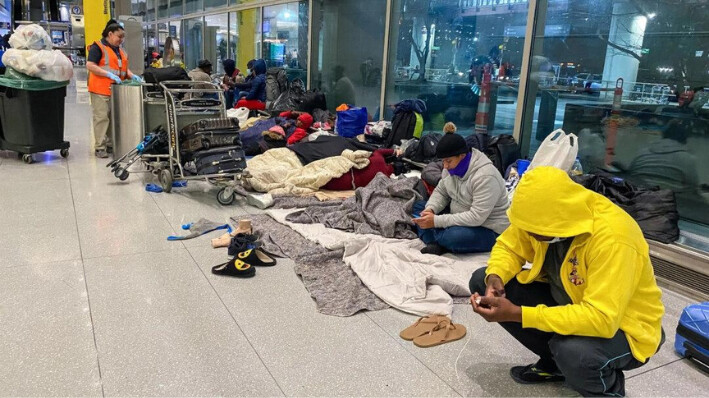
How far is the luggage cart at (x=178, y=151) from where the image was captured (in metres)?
4.82

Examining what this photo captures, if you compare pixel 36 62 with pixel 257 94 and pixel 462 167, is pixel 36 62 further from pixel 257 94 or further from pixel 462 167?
pixel 462 167

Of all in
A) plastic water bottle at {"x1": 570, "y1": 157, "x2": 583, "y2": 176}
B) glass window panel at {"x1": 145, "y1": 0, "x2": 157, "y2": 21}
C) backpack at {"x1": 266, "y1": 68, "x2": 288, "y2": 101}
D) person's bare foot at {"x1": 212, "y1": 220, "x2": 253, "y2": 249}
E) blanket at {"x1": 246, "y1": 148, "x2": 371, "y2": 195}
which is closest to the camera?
person's bare foot at {"x1": 212, "y1": 220, "x2": 253, "y2": 249}

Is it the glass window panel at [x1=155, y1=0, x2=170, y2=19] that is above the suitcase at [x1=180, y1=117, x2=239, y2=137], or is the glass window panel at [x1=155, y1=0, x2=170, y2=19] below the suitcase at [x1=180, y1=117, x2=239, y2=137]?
above

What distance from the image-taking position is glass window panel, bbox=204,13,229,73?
1235 cm

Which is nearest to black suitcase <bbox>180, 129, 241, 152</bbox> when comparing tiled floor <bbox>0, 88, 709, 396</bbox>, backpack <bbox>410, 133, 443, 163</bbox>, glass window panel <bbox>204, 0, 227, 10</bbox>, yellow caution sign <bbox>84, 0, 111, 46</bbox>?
tiled floor <bbox>0, 88, 709, 396</bbox>

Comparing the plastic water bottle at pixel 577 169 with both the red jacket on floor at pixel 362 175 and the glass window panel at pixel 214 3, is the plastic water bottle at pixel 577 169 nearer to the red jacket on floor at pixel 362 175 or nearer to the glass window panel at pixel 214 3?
the red jacket on floor at pixel 362 175

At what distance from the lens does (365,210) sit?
4332 millimetres

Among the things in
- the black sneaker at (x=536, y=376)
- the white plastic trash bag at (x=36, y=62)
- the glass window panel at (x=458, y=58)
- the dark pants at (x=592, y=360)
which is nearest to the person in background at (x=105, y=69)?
the white plastic trash bag at (x=36, y=62)

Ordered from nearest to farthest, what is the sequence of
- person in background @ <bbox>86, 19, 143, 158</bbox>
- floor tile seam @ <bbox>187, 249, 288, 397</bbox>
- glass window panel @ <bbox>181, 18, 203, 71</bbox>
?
floor tile seam @ <bbox>187, 249, 288, 397</bbox>, person in background @ <bbox>86, 19, 143, 158</bbox>, glass window panel @ <bbox>181, 18, 203, 71</bbox>

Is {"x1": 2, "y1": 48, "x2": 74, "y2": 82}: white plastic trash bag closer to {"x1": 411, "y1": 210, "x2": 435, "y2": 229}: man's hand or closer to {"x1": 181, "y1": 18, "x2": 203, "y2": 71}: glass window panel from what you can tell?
{"x1": 411, "y1": 210, "x2": 435, "y2": 229}: man's hand

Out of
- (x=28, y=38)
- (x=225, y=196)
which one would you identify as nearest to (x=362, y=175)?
(x=225, y=196)

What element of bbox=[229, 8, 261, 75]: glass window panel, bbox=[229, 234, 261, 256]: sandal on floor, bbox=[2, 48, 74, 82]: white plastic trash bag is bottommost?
bbox=[229, 234, 261, 256]: sandal on floor

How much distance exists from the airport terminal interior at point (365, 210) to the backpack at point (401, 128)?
Result: 0.02m

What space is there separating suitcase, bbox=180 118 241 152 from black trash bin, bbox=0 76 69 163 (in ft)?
7.07
